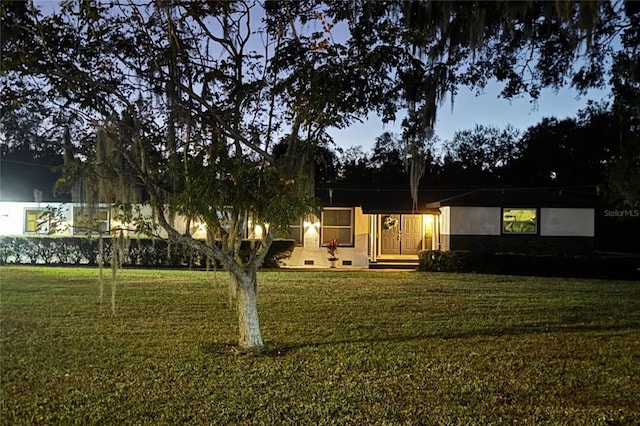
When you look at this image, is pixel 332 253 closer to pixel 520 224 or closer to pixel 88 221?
pixel 520 224

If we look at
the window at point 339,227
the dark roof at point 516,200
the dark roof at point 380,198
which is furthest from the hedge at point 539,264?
the window at point 339,227

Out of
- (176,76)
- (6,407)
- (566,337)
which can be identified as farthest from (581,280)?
(6,407)

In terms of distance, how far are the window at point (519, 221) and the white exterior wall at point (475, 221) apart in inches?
9.2

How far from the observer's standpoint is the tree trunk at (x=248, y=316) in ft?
23.3

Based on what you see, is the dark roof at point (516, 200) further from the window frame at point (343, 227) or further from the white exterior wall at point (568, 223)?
the window frame at point (343, 227)

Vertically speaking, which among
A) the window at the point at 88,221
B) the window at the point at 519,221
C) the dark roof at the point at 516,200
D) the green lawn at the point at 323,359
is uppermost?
the dark roof at the point at 516,200

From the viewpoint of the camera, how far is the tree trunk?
7.10 m

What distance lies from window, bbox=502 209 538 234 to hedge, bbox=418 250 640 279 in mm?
1608

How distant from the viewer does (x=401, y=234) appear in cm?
2208

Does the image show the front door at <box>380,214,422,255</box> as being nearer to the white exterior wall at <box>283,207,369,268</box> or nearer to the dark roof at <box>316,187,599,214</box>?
the dark roof at <box>316,187,599,214</box>

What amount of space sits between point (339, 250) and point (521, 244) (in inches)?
235

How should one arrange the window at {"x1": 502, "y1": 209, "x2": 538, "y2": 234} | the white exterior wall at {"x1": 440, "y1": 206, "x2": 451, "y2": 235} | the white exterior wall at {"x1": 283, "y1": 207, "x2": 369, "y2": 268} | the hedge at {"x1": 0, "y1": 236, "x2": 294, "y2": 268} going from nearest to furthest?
the hedge at {"x1": 0, "y1": 236, "x2": 294, "y2": 268}
the window at {"x1": 502, "y1": 209, "x2": 538, "y2": 234}
the white exterior wall at {"x1": 440, "y1": 206, "x2": 451, "y2": 235}
the white exterior wall at {"x1": 283, "y1": 207, "x2": 369, "y2": 268}

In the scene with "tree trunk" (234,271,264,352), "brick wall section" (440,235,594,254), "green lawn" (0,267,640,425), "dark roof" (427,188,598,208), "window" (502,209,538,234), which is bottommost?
"green lawn" (0,267,640,425)

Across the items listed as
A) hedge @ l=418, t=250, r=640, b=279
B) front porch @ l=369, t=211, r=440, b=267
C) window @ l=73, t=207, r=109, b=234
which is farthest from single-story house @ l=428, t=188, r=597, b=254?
window @ l=73, t=207, r=109, b=234
